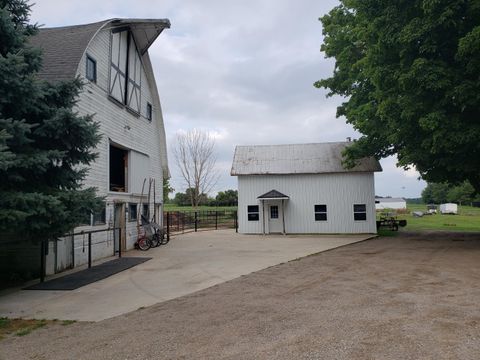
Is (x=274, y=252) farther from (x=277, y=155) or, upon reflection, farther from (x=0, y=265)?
(x=277, y=155)

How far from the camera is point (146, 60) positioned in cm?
1784

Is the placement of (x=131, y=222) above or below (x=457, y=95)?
below

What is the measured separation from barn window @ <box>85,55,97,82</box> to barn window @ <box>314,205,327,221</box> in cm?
1492

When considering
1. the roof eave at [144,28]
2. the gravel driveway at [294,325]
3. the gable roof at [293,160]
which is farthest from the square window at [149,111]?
the gravel driveway at [294,325]

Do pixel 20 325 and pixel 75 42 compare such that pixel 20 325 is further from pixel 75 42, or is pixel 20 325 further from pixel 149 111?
pixel 149 111

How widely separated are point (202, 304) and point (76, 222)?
285 centimetres

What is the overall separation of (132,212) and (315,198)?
11401 millimetres

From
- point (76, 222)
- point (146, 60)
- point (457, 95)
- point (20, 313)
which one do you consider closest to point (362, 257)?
point (457, 95)

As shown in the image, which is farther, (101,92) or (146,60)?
(146,60)

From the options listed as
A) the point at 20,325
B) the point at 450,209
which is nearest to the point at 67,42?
the point at 20,325

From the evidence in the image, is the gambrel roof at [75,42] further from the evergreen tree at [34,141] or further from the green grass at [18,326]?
the green grass at [18,326]

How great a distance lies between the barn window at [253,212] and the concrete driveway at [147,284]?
28.3 ft

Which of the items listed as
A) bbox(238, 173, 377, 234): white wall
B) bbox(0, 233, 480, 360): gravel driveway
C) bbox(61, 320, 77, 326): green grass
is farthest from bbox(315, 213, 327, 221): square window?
bbox(61, 320, 77, 326): green grass

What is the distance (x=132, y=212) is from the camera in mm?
16656
